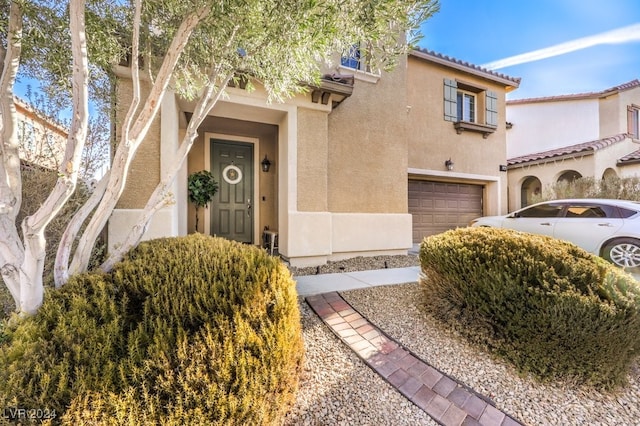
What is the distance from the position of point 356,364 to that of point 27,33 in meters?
4.85

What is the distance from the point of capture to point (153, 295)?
202cm

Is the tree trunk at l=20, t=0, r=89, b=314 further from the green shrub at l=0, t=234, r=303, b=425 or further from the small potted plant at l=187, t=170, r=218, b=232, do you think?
the small potted plant at l=187, t=170, r=218, b=232

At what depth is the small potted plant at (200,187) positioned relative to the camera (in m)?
5.88

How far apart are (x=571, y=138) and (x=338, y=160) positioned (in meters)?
13.1

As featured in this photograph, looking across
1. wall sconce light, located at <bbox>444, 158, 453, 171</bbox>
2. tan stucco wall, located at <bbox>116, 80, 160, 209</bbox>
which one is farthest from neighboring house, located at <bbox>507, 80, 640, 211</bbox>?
tan stucco wall, located at <bbox>116, 80, 160, 209</bbox>

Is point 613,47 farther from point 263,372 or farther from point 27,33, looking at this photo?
point 27,33

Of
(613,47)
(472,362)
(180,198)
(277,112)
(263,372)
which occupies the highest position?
(613,47)

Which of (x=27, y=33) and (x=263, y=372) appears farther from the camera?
(x=27, y=33)

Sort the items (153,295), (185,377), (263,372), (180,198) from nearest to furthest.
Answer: (185,377) < (263,372) < (153,295) < (180,198)

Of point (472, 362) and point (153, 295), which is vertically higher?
point (153, 295)

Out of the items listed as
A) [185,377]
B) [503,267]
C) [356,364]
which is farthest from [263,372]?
[503,267]

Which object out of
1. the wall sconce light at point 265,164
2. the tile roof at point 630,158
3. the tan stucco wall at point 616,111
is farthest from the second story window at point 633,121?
the wall sconce light at point 265,164

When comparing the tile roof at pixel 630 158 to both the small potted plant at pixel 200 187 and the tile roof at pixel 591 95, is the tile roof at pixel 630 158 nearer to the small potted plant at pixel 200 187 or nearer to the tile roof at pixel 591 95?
the tile roof at pixel 591 95

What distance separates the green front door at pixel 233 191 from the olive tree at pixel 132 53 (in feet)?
11.2
